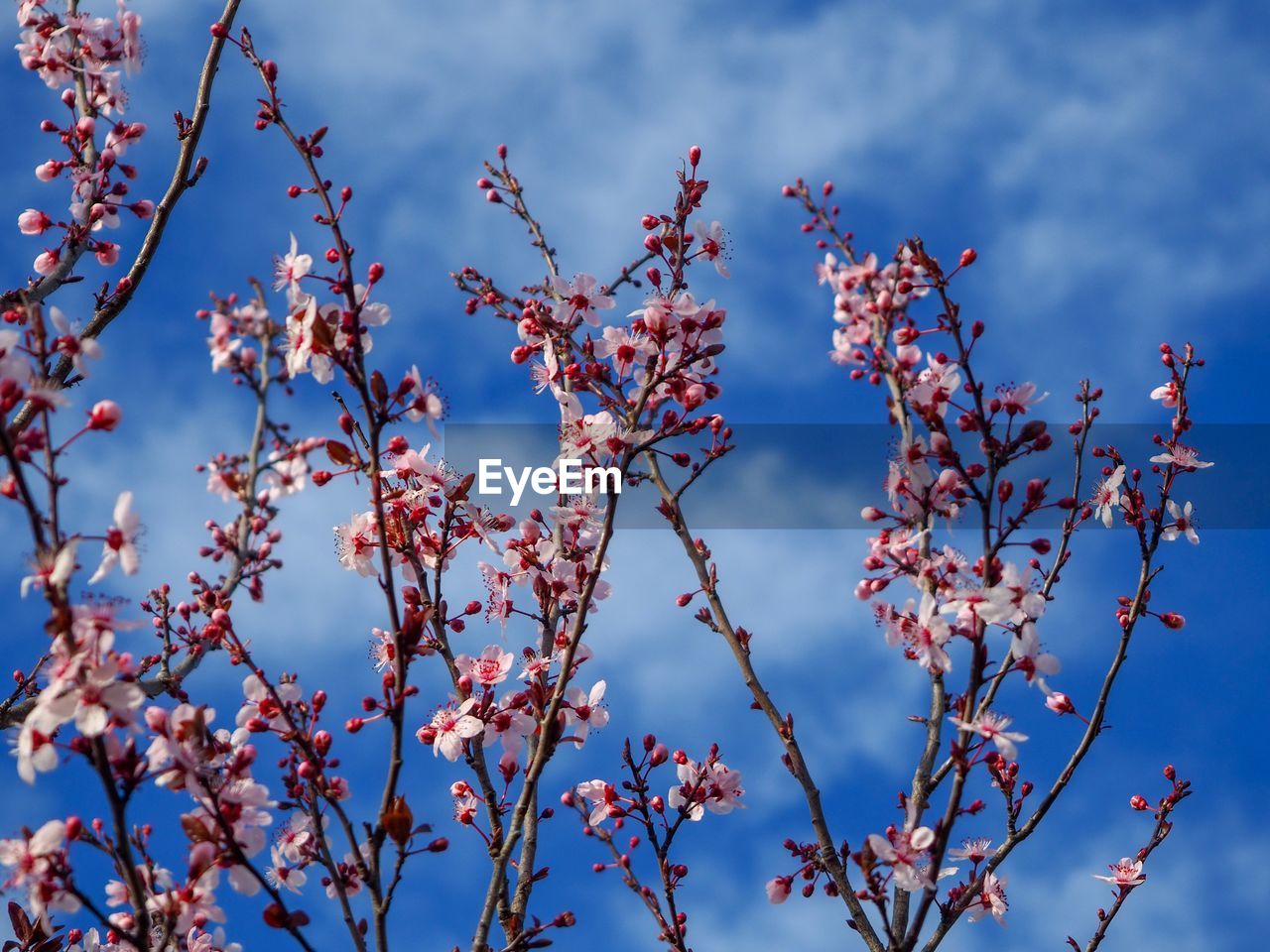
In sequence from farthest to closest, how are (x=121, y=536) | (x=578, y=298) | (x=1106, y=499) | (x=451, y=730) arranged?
(x=1106, y=499) < (x=578, y=298) < (x=451, y=730) < (x=121, y=536)

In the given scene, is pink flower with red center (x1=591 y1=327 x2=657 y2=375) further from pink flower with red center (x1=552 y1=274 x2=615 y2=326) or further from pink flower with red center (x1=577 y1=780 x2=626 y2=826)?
pink flower with red center (x1=577 y1=780 x2=626 y2=826)

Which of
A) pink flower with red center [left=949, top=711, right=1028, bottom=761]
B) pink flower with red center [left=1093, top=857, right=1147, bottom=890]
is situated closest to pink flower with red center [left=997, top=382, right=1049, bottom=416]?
pink flower with red center [left=949, top=711, right=1028, bottom=761]

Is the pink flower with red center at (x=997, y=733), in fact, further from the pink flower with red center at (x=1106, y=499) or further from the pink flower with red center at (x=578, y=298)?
the pink flower with red center at (x=578, y=298)

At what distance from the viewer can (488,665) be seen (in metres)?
3.99

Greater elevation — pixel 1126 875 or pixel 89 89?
pixel 89 89

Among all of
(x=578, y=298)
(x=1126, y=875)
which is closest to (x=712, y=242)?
(x=578, y=298)

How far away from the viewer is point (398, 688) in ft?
9.62

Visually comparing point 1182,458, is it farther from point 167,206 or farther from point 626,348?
point 167,206

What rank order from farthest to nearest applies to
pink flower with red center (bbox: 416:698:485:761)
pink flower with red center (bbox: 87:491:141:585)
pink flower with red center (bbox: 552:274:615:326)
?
pink flower with red center (bbox: 552:274:615:326)
pink flower with red center (bbox: 416:698:485:761)
pink flower with red center (bbox: 87:491:141:585)

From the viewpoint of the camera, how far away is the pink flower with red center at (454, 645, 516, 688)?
3.96m

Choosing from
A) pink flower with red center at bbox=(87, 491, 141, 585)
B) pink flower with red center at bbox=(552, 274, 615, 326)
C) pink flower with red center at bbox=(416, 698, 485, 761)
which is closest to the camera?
pink flower with red center at bbox=(87, 491, 141, 585)

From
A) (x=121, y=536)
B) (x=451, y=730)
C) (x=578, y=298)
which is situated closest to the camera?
(x=121, y=536)

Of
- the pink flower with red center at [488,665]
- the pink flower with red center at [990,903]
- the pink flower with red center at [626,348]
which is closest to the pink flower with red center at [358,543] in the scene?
the pink flower with red center at [488,665]

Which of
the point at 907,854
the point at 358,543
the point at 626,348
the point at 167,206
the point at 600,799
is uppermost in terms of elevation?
the point at 167,206
